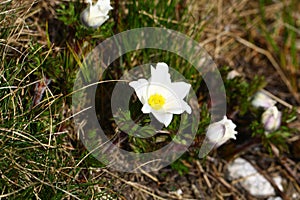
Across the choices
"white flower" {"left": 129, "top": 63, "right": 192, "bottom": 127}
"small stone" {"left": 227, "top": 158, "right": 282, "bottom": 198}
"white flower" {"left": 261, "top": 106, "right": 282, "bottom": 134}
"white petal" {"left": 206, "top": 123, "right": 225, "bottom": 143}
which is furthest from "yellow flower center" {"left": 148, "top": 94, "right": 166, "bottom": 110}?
"small stone" {"left": 227, "top": 158, "right": 282, "bottom": 198}

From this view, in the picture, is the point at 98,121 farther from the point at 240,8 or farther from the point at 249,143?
the point at 240,8

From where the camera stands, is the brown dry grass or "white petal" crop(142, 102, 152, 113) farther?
the brown dry grass

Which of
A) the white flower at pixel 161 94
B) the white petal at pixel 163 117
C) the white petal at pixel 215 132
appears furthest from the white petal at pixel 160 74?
the white petal at pixel 215 132

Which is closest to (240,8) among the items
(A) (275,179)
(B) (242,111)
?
(B) (242,111)

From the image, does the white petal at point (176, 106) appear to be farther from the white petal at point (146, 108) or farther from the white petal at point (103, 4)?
the white petal at point (103, 4)

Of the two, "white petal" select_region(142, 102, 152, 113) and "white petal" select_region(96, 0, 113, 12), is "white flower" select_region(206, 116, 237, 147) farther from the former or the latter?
"white petal" select_region(96, 0, 113, 12)

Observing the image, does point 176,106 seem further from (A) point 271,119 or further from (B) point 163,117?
(A) point 271,119

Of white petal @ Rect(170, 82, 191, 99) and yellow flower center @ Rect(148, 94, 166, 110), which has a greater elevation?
white petal @ Rect(170, 82, 191, 99)
